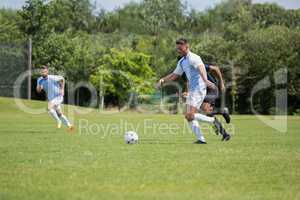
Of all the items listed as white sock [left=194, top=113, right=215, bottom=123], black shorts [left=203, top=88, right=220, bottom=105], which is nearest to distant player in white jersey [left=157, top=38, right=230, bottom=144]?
white sock [left=194, top=113, right=215, bottom=123]

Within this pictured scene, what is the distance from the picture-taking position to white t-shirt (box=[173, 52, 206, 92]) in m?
15.8

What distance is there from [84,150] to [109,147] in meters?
0.98

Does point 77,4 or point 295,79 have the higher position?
point 77,4

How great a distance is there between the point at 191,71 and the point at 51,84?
9132 millimetres

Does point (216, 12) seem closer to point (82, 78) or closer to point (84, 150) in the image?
point (82, 78)

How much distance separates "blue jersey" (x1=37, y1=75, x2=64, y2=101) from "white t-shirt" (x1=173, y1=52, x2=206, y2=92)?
8.61 meters

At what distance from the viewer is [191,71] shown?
15.9 metres

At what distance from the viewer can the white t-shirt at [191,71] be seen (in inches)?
621

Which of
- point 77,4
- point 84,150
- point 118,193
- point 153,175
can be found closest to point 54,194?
point 118,193

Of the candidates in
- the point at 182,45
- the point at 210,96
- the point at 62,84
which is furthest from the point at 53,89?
the point at 182,45

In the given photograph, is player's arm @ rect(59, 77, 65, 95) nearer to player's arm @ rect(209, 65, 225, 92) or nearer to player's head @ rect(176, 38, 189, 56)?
player's arm @ rect(209, 65, 225, 92)

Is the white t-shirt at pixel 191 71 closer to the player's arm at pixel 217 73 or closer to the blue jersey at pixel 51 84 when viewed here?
the player's arm at pixel 217 73

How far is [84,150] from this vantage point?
47.1 ft

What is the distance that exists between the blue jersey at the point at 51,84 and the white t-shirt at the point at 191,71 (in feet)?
28.3
